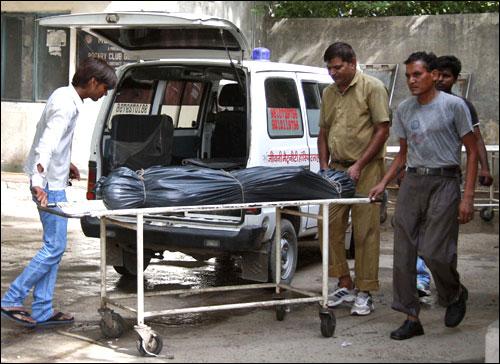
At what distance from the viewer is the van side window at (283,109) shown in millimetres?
8039

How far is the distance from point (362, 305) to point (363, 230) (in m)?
0.59

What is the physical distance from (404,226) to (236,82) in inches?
105

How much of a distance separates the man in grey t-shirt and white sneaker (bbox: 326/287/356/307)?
0.91 metres

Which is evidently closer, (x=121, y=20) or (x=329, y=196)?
(x=329, y=196)

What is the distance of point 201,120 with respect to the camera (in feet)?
30.1

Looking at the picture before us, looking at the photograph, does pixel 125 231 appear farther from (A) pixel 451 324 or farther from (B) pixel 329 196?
(A) pixel 451 324

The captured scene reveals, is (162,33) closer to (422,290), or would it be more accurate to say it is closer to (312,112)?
(312,112)

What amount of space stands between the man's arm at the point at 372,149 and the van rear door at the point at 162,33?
4.67 ft

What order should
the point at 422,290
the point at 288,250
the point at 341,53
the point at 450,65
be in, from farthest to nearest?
the point at 288,250, the point at 422,290, the point at 450,65, the point at 341,53

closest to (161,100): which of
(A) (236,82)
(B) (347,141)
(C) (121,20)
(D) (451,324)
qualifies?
(A) (236,82)

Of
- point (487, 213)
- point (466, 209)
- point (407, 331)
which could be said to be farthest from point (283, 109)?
point (487, 213)

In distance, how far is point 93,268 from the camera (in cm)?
917

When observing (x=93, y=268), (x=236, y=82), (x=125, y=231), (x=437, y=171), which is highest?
(x=236, y=82)

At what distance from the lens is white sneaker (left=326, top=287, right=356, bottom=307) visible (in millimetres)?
7492
